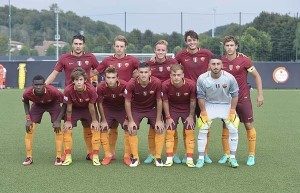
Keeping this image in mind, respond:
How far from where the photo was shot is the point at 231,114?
6555mm

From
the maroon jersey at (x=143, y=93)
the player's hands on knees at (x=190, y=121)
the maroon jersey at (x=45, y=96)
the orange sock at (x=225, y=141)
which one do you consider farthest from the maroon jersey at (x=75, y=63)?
the orange sock at (x=225, y=141)

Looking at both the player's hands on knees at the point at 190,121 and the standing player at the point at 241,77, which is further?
the standing player at the point at 241,77

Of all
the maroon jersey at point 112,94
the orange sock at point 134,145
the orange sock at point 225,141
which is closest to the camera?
the orange sock at point 134,145

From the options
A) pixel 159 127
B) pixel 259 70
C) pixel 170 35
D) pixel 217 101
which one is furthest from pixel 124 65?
pixel 170 35

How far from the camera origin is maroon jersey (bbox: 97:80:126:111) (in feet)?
22.4

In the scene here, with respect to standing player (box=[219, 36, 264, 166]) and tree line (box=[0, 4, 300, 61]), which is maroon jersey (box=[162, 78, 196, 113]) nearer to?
standing player (box=[219, 36, 264, 166])

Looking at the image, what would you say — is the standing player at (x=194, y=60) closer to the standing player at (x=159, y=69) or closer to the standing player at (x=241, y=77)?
the standing player at (x=159, y=69)

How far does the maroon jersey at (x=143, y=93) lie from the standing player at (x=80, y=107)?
Result: 50 centimetres

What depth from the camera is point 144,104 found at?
272 inches

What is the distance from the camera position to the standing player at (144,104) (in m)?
6.60

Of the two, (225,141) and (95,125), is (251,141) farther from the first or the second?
(95,125)

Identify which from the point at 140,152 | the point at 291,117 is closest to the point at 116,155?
the point at 140,152

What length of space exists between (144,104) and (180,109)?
518 mm

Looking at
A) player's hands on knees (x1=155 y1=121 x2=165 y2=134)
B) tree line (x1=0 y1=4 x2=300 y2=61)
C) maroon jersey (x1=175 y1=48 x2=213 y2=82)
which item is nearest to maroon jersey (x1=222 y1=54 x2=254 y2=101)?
maroon jersey (x1=175 y1=48 x2=213 y2=82)
